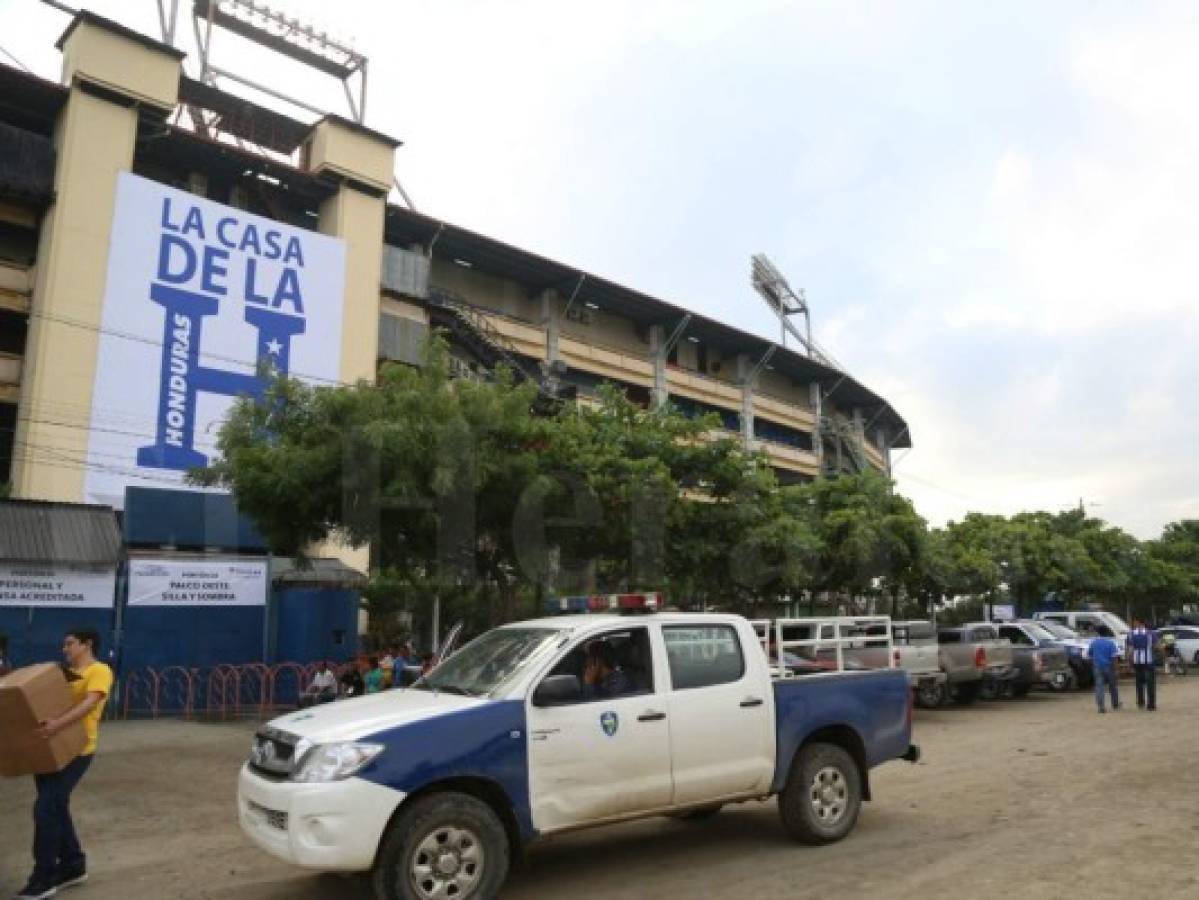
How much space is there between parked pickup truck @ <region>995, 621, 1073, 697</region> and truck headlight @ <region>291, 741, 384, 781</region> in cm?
1789

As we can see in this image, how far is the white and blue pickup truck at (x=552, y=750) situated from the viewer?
5.47 metres

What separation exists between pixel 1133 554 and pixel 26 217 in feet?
128

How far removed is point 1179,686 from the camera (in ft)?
79.5

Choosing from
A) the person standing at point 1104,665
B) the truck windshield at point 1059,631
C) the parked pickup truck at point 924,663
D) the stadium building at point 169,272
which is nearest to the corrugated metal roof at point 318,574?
the stadium building at point 169,272

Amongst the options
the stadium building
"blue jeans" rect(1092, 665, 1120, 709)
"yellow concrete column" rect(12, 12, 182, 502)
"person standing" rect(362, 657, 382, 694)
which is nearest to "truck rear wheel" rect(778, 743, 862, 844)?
"person standing" rect(362, 657, 382, 694)

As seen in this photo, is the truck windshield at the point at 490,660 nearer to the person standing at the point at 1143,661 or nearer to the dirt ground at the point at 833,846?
the dirt ground at the point at 833,846

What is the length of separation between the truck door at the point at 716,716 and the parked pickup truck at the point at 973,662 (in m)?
13.1

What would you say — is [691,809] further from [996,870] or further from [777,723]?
[996,870]

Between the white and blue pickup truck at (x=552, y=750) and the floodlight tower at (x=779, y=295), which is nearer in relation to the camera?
the white and blue pickup truck at (x=552, y=750)

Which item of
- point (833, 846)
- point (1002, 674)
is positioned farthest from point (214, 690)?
point (1002, 674)

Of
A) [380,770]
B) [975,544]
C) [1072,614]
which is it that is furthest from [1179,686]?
[380,770]

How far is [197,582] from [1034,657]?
1752 centimetres

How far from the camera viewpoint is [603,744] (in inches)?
247

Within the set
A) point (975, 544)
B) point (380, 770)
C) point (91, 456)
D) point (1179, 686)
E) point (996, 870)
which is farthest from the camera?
point (975, 544)
